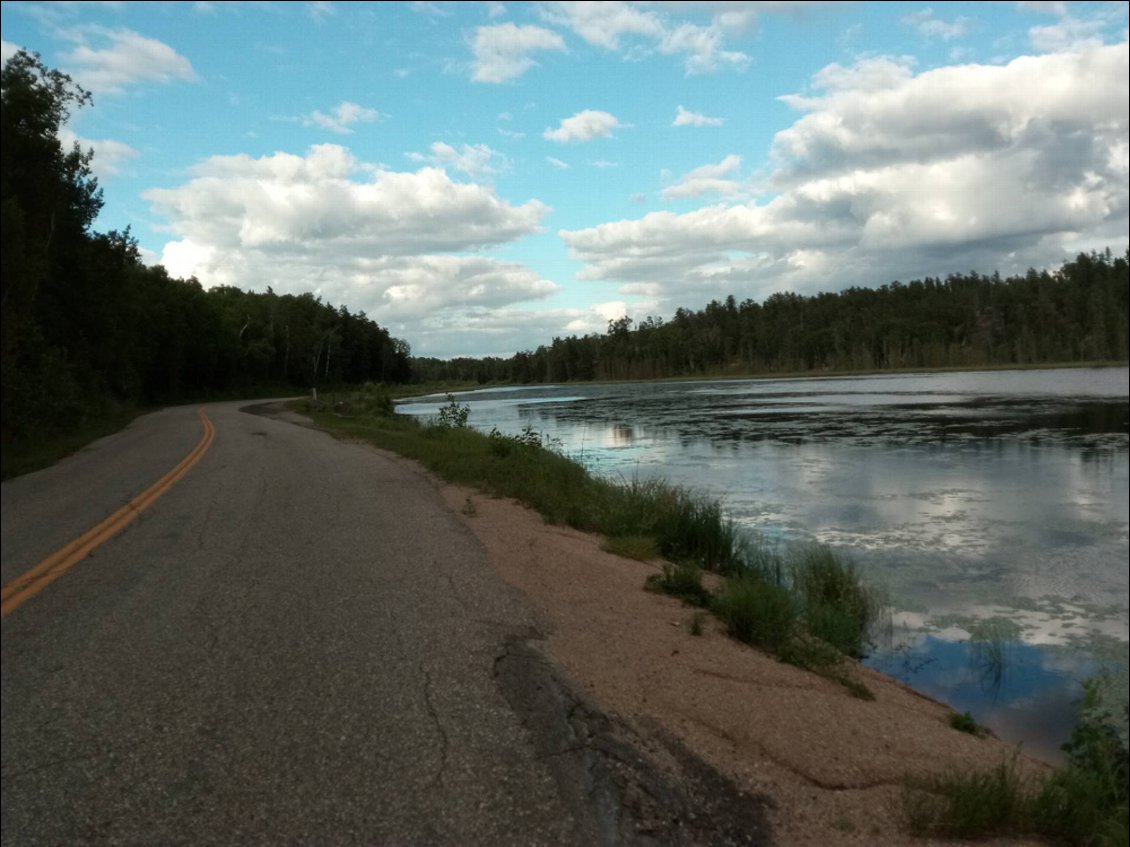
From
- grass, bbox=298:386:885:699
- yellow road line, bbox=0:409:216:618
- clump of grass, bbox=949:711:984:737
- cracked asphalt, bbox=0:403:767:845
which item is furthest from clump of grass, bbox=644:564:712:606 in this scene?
yellow road line, bbox=0:409:216:618

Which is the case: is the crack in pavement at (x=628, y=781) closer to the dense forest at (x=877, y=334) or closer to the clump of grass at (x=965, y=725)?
the clump of grass at (x=965, y=725)

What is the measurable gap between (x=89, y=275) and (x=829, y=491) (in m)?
31.3

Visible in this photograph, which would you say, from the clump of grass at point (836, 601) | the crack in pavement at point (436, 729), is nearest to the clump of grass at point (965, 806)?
the crack in pavement at point (436, 729)

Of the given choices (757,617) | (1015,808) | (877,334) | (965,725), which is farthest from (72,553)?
(877,334)

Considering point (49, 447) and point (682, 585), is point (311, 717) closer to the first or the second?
point (682, 585)

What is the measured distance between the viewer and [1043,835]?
398 cm

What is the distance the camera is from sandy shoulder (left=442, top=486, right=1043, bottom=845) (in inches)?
154

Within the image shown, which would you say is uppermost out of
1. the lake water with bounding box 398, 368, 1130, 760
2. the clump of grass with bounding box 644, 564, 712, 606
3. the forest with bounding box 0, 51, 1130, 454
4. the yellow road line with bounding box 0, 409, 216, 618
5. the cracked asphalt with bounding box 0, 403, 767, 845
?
the forest with bounding box 0, 51, 1130, 454

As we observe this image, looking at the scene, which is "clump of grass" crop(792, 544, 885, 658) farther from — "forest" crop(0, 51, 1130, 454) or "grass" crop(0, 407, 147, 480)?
"grass" crop(0, 407, 147, 480)

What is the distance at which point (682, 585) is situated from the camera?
7.80 metres

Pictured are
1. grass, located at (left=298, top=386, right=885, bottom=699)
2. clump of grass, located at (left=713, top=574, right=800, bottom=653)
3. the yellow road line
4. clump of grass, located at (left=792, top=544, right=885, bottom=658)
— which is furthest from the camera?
clump of grass, located at (left=792, top=544, right=885, bottom=658)

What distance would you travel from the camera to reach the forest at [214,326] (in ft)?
79.9

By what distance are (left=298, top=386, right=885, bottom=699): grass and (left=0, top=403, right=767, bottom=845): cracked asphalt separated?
1867mm

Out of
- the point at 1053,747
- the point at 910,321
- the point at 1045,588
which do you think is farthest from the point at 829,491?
the point at 910,321
